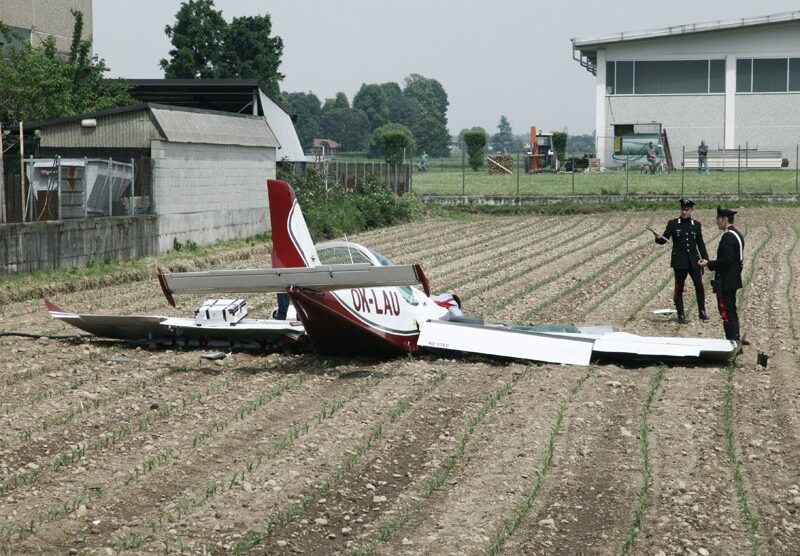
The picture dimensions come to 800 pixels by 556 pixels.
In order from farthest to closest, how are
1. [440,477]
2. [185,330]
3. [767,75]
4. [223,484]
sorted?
[767,75]
[185,330]
[440,477]
[223,484]

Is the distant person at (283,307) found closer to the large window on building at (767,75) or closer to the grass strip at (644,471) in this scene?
the grass strip at (644,471)

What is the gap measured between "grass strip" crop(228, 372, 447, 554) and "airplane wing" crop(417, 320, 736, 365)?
152cm

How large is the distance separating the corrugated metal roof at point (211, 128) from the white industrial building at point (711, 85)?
4318cm

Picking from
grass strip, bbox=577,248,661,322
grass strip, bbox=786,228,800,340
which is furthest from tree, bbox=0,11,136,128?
grass strip, bbox=786,228,800,340

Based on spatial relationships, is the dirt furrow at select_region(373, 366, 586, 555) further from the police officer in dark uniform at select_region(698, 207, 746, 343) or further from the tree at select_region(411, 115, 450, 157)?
the tree at select_region(411, 115, 450, 157)

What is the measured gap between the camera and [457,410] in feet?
40.3

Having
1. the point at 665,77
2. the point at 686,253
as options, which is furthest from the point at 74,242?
the point at 665,77

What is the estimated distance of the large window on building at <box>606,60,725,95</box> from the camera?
7431cm

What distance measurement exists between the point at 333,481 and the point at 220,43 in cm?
8201

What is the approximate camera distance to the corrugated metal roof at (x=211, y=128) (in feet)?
92.7

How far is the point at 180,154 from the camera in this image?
93.5 feet

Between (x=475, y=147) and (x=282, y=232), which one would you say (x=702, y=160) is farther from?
(x=282, y=232)

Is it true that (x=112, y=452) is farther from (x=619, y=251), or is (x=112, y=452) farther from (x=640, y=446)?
(x=619, y=251)

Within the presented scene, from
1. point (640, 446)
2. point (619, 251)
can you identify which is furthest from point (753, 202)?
point (640, 446)
